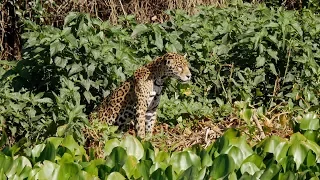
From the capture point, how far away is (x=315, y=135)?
4453 mm

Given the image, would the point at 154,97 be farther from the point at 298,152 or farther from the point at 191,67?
the point at 298,152

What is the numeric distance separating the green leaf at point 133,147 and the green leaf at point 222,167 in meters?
0.47

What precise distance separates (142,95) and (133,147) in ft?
10.2

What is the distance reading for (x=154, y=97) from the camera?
7188 millimetres

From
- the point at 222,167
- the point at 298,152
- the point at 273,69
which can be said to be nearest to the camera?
the point at 222,167

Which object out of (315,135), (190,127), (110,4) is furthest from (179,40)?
(315,135)

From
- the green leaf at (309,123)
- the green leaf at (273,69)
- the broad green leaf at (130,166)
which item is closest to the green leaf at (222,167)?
the broad green leaf at (130,166)

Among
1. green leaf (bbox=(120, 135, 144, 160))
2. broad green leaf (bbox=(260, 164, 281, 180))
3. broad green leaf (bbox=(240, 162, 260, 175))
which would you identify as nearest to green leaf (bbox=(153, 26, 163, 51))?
green leaf (bbox=(120, 135, 144, 160))

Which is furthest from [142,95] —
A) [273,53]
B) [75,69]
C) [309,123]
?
[309,123]

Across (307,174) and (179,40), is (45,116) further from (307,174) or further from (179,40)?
(307,174)

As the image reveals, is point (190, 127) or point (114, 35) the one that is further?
point (114, 35)

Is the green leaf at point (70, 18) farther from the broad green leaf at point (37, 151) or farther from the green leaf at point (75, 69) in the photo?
the broad green leaf at point (37, 151)

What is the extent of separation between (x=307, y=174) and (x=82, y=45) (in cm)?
379

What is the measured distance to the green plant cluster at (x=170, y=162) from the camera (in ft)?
11.8
